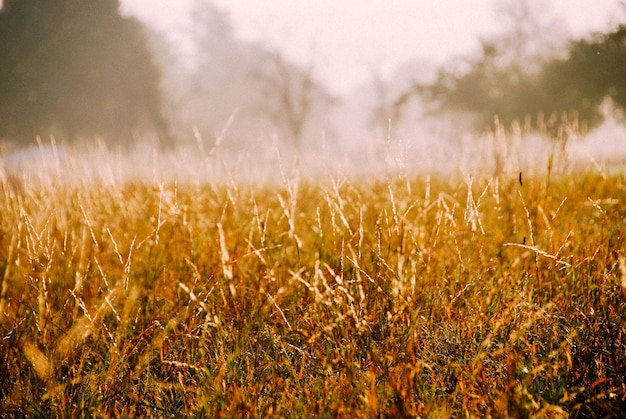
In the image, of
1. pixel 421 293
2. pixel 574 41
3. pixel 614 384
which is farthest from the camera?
pixel 574 41

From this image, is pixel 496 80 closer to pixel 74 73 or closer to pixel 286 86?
pixel 286 86

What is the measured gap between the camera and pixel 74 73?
68.8 feet

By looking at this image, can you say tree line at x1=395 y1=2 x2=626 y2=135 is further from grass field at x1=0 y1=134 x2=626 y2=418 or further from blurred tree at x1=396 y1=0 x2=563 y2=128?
grass field at x1=0 y1=134 x2=626 y2=418

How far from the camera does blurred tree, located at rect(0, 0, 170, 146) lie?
1886 cm

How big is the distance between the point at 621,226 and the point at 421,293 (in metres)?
1.21

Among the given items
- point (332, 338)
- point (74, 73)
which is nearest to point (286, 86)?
point (74, 73)

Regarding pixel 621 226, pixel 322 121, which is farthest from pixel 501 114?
pixel 322 121

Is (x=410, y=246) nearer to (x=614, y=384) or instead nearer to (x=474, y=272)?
(x=474, y=272)

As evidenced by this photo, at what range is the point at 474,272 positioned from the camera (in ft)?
5.54

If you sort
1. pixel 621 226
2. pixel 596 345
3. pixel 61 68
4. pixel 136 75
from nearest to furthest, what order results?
pixel 596 345 → pixel 621 226 → pixel 61 68 → pixel 136 75

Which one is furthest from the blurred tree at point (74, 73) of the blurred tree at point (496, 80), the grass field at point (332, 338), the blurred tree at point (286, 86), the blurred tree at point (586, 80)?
the grass field at point (332, 338)

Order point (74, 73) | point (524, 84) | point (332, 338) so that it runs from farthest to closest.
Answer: point (74, 73) < point (524, 84) < point (332, 338)

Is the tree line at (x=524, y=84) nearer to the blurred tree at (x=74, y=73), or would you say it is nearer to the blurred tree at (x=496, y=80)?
the blurred tree at (x=496, y=80)

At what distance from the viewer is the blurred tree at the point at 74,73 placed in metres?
18.9
